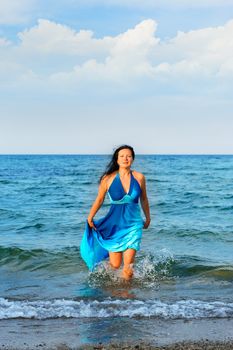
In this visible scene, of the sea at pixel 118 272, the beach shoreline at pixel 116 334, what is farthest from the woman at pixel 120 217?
the beach shoreline at pixel 116 334

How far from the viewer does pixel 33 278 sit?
823 cm

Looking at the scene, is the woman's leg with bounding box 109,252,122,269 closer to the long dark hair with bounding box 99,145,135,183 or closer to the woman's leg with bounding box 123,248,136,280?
the woman's leg with bounding box 123,248,136,280

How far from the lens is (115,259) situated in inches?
304

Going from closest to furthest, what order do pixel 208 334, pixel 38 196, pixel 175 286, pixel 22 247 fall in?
pixel 208 334, pixel 175 286, pixel 22 247, pixel 38 196

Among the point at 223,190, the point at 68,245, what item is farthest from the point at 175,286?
the point at 223,190

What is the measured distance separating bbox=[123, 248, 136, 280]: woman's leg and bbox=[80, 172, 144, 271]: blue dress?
0.20 feet

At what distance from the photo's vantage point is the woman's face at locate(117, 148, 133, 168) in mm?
7297

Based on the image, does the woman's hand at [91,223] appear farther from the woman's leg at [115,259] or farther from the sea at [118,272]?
the sea at [118,272]

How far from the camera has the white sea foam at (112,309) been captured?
5828mm

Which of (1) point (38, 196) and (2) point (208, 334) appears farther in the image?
(1) point (38, 196)

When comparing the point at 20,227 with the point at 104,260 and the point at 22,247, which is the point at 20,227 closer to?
the point at 22,247

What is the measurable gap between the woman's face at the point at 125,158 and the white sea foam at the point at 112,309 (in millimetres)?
1801

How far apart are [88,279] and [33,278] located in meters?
0.86

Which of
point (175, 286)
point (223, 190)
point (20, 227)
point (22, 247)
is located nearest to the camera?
point (175, 286)
